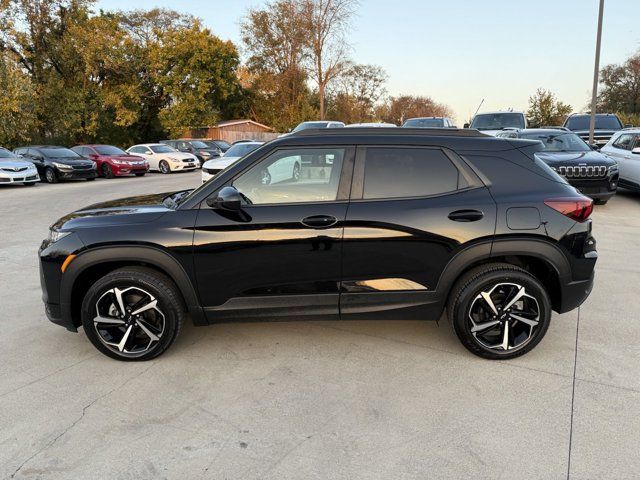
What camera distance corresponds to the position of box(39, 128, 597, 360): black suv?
3389mm

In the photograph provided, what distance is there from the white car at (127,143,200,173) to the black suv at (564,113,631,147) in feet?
55.8

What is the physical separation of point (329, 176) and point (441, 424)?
1833 millimetres

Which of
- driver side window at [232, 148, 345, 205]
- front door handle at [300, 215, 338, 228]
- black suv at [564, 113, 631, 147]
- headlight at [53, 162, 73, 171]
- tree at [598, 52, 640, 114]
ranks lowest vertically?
headlight at [53, 162, 73, 171]

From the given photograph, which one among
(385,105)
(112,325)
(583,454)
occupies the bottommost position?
(583,454)

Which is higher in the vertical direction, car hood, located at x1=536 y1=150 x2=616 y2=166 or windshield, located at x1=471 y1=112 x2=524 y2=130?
windshield, located at x1=471 y1=112 x2=524 y2=130

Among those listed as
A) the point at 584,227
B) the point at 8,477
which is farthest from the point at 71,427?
the point at 584,227

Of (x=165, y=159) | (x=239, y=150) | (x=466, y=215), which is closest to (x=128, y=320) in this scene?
(x=466, y=215)

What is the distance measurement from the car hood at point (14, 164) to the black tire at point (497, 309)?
1745 cm

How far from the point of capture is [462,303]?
346cm

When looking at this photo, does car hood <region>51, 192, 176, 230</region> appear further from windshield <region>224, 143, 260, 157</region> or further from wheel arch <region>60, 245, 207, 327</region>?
windshield <region>224, 143, 260, 157</region>

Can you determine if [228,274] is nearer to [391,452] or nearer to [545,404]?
[391,452]

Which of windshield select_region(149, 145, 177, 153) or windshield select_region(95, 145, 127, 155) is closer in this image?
windshield select_region(95, 145, 127, 155)

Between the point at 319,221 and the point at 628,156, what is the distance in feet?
34.4

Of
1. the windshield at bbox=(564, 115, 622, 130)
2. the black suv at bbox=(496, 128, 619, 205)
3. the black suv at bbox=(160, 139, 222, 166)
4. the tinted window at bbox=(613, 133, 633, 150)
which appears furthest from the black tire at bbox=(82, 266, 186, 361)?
the black suv at bbox=(160, 139, 222, 166)
